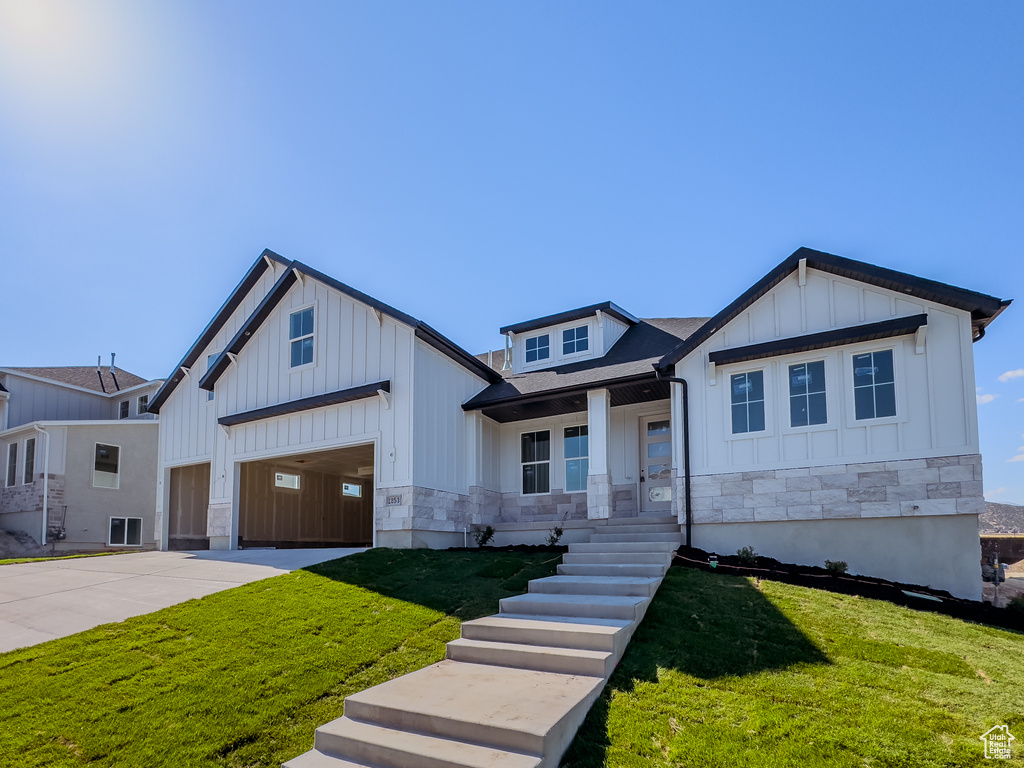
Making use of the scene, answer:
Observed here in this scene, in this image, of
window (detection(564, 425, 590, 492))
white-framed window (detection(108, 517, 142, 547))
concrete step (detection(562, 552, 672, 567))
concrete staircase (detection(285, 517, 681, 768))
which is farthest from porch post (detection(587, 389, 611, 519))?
white-framed window (detection(108, 517, 142, 547))

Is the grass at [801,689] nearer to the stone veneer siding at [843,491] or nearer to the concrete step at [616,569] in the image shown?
the concrete step at [616,569]

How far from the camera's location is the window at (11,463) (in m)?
20.9

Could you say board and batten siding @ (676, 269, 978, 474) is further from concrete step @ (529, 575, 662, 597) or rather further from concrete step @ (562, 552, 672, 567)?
concrete step @ (529, 575, 662, 597)

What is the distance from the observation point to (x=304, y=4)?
32.1 ft

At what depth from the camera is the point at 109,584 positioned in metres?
9.88

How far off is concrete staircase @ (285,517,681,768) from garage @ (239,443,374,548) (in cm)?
895

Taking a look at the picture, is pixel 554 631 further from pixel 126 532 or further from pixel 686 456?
pixel 126 532

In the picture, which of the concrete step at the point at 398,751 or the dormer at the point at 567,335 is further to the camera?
the dormer at the point at 567,335

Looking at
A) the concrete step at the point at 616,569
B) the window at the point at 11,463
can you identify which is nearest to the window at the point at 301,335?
the concrete step at the point at 616,569

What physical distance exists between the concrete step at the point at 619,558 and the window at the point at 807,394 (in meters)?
3.11

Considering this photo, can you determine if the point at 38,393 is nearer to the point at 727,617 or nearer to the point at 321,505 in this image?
the point at 321,505

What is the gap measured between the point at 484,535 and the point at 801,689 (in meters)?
8.89

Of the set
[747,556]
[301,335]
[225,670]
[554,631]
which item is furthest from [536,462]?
[225,670]

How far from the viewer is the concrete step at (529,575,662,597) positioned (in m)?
7.77
